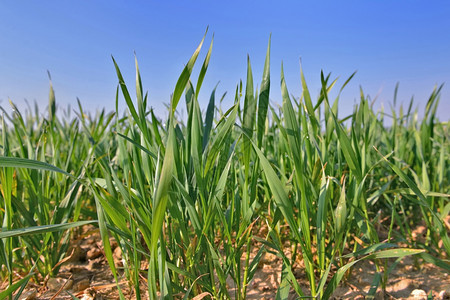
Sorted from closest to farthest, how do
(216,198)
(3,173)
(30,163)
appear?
(30,163), (216,198), (3,173)

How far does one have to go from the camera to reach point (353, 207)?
0.97 meters

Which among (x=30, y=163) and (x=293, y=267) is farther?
(x=293, y=267)

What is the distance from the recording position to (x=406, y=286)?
3.84 ft

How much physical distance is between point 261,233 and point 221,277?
1.98 ft

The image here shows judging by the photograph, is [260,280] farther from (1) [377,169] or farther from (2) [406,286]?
(1) [377,169]

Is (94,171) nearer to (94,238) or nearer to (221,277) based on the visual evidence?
(94,238)

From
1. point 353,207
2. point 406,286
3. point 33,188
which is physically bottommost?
point 406,286

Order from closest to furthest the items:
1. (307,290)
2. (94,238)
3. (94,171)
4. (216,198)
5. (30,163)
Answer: (30,163), (216,198), (307,290), (94,171), (94,238)

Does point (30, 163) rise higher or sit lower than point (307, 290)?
higher

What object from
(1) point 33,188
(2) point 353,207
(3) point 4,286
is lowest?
(3) point 4,286

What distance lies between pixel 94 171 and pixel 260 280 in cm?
76

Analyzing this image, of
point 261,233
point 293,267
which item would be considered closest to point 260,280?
point 293,267

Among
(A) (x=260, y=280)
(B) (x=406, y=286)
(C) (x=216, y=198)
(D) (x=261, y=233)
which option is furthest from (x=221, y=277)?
(B) (x=406, y=286)

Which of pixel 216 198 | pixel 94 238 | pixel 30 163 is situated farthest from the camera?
pixel 94 238
